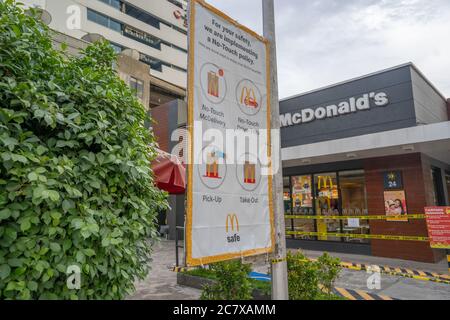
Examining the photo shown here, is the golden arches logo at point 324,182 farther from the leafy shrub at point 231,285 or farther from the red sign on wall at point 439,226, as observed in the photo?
the leafy shrub at point 231,285

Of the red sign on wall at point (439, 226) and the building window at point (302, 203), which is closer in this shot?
the red sign on wall at point (439, 226)

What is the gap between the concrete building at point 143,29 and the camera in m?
32.3

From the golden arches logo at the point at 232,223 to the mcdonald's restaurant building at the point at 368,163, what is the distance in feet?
23.7

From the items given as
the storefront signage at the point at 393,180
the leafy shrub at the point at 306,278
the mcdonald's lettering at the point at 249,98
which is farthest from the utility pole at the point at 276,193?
the storefront signage at the point at 393,180

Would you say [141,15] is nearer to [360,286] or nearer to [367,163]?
[367,163]

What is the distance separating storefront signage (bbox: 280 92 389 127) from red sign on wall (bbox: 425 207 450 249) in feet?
14.1

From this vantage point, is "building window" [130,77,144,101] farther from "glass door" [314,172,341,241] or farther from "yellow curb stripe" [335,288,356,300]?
"yellow curb stripe" [335,288,356,300]

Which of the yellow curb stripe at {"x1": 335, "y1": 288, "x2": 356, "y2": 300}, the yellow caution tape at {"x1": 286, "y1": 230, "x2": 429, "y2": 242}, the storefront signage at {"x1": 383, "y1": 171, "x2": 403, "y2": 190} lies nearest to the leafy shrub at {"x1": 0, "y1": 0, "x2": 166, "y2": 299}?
the yellow curb stripe at {"x1": 335, "y1": 288, "x2": 356, "y2": 300}

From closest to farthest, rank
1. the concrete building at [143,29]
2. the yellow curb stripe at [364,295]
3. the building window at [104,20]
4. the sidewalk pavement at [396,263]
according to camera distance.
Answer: the yellow curb stripe at [364,295] → the sidewalk pavement at [396,263] → the concrete building at [143,29] → the building window at [104,20]

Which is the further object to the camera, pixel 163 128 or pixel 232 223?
pixel 163 128

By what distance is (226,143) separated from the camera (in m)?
2.99

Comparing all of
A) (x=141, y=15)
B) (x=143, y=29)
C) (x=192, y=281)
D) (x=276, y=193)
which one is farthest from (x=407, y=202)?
(x=141, y=15)

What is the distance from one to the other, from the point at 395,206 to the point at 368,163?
1691 mm
